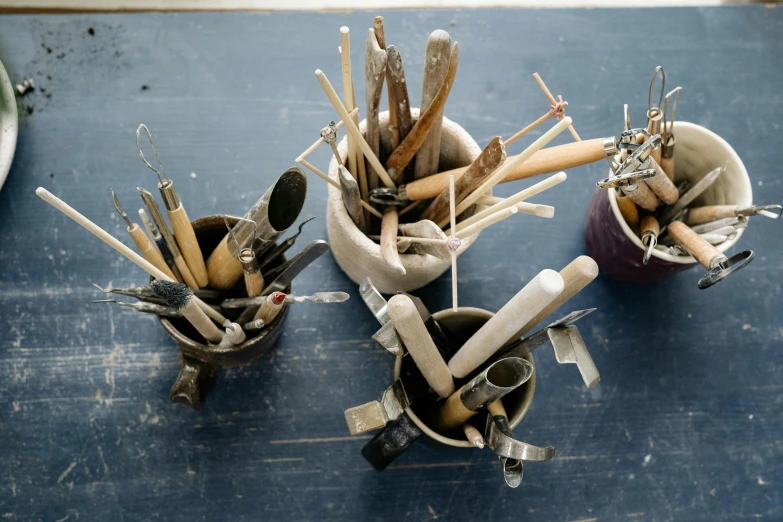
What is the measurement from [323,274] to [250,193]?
0.10 metres


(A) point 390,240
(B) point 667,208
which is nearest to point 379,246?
(A) point 390,240

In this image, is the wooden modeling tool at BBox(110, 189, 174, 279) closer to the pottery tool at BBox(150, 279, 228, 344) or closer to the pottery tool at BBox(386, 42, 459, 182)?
the pottery tool at BBox(150, 279, 228, 344)

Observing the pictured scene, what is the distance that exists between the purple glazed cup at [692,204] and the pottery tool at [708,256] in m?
0.02

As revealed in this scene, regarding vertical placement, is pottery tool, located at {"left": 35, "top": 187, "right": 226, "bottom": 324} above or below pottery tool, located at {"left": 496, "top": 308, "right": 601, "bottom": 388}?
above

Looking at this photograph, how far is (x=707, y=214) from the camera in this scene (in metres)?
0.50

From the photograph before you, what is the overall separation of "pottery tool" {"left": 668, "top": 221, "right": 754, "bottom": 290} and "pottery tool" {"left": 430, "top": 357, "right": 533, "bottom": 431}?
15cm

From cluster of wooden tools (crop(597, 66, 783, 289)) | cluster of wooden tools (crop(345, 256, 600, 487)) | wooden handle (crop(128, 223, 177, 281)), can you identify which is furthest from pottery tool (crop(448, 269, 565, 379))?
wooden handle (crop(128, 223, 177, 281))

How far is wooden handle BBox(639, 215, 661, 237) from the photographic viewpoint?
50 cm

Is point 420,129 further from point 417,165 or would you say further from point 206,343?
point 206,343

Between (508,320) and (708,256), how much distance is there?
165 millimetres

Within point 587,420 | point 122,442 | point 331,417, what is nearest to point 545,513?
point 587,420

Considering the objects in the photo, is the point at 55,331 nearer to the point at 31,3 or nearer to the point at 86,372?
the point at 86,372

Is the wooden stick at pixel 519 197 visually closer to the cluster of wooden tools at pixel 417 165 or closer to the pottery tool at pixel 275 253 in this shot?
the cluster of wooden tools at pixel 417 165

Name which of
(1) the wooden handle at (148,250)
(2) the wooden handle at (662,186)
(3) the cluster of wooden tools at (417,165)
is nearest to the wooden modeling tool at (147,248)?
(1) the wooden handle at (148,250)
